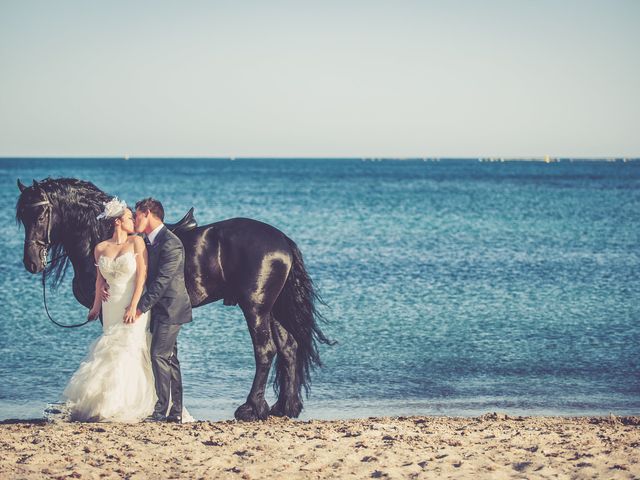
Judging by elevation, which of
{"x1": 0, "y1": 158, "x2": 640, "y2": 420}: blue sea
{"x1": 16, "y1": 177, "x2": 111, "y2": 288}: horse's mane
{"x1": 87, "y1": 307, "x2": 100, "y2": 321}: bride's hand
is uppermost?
{"x1": 16, "y1": 177, "x2": 111, "y2": 288}: horse's mane

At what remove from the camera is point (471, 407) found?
8.98m

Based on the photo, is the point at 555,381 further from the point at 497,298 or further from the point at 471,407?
the point at 497,298

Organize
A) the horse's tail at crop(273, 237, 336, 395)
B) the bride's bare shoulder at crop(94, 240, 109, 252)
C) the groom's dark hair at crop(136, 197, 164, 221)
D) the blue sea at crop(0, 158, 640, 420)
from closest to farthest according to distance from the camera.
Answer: the groom's dark hair at crop(136, 197, 164, 221)
the bride's bare shoulder at crop(94, 240, 109, 252)
the horse's tail at crop(273, 237, 336, 395)
the blue sea at crop(0, 158, 640, 420)

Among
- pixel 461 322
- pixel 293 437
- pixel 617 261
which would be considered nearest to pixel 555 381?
pixel 461 322

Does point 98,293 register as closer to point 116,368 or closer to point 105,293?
point 105,293

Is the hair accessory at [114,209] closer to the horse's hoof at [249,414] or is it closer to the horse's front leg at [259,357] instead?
the horse's front leg at [259,357]

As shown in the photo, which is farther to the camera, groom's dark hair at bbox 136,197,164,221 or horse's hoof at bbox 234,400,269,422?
horse's hoof at bbox 234,400,269,422

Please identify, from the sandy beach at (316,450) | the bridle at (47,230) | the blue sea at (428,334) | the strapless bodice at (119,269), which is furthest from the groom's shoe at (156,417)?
the bridle at (47,230)

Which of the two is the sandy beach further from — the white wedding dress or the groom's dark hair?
the groom's dark hair

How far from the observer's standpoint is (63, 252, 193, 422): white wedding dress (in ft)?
22.7

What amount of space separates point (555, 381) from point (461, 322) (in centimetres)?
369

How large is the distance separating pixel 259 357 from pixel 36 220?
218 cm

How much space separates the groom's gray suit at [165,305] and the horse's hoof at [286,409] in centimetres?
99

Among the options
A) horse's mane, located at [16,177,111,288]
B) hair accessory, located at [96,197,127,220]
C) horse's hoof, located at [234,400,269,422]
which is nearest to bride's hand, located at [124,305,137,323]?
horse's mane, located at [16,177,111,288]
